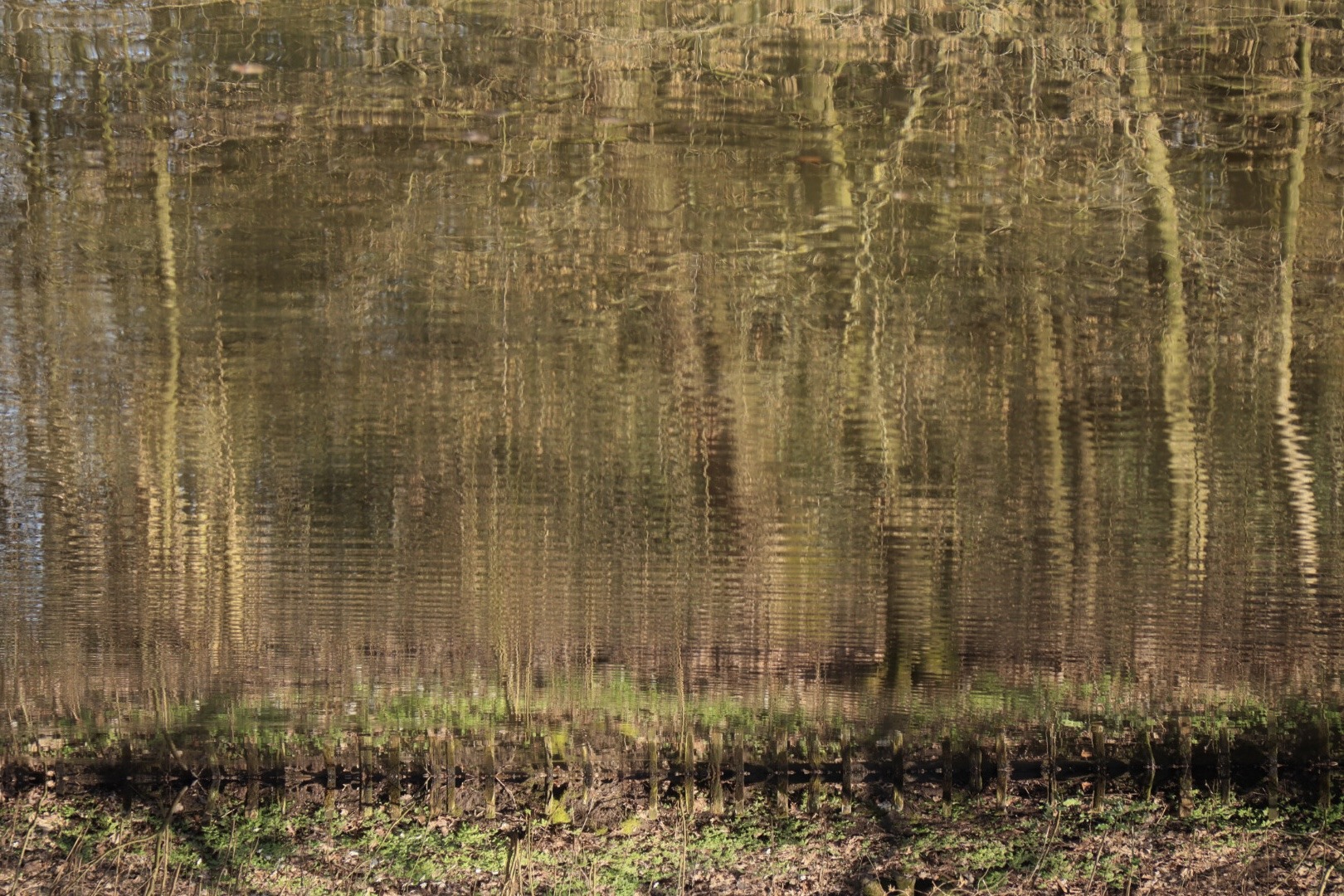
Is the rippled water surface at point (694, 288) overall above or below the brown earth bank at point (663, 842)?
above

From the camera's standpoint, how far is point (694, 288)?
1.11 metres

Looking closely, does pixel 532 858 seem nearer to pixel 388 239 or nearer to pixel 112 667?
pixel 112 667

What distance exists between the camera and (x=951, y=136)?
1095mm

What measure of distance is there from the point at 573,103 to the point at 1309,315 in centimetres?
100

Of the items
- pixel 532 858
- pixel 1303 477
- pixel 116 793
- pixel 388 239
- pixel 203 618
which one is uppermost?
pixel 388 239

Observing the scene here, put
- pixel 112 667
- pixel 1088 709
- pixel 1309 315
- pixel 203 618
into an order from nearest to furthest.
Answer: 1. pixel 1309 315
2. pixel 203 618
3. pixel 112 667
4. pixel 1088 709

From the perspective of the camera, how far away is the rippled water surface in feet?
3.57

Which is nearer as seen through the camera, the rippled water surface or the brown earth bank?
the rippled water surface

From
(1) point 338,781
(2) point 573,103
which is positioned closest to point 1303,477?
(2) point 573,103

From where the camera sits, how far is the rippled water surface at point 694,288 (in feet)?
3.57

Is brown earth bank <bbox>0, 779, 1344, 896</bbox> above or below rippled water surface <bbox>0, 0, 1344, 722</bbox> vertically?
below

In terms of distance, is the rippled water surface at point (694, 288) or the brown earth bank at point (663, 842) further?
the brown earth bank at point (663, 842)

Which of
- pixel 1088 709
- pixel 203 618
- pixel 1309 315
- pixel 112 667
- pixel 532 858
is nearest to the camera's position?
pixel 1309 315

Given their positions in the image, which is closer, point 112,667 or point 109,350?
point 109,350
